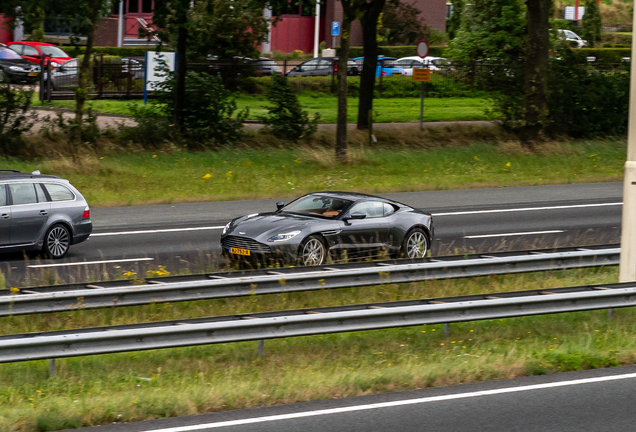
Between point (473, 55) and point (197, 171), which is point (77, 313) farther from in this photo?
point (473, 55)

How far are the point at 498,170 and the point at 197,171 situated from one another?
924cm

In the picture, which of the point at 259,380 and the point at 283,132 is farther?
the point at 283,132

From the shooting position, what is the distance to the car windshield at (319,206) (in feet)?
50.6

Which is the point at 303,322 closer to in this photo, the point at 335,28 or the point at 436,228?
the point at 436,228

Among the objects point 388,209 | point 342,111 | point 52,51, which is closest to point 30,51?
point 52,51

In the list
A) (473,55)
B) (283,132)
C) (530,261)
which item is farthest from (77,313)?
(473,55)

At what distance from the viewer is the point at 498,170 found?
2772cm

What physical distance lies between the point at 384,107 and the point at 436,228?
67.5 feet

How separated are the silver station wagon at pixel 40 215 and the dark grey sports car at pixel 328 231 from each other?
3.14 meters

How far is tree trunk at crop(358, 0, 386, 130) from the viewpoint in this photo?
33.1 metres

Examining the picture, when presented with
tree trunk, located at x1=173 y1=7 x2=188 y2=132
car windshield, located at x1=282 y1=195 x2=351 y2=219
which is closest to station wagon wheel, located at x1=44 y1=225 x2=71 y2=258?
car windshield, located at x1=282 y1=195 x2=351 y2=219

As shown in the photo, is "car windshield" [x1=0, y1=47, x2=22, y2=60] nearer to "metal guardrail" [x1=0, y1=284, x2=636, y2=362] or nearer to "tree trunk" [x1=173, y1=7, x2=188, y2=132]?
"tree trunk" [x1=173, y1=7, x2=188, y2=132]

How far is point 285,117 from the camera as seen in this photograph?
105 ft

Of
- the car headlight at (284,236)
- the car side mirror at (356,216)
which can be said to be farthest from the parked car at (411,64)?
the car headlight at (284,236)
